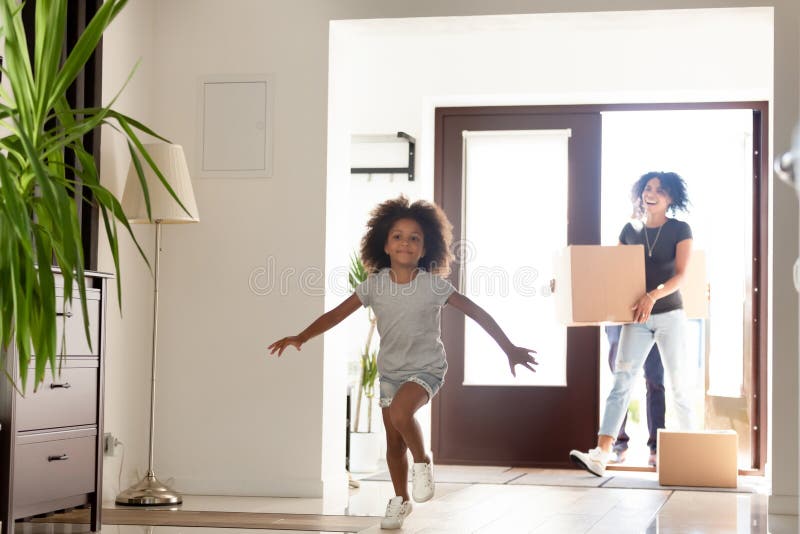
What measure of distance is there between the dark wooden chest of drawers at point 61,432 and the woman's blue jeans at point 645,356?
8.71 feet

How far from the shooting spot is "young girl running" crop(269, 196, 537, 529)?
3.45 m

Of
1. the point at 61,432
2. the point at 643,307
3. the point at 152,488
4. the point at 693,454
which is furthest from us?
the point at 643,307

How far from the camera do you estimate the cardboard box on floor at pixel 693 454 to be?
15.9 feet

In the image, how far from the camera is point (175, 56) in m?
4.70

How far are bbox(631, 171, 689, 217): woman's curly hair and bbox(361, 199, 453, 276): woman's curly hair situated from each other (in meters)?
1.84

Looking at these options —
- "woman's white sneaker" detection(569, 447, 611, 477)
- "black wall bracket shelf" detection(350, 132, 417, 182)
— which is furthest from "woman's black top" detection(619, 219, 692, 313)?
"black wall bracket shelf" detection(350, 132, 417, 182)

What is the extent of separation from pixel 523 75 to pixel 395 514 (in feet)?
10.0

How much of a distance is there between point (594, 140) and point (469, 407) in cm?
166

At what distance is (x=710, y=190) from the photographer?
5.93m

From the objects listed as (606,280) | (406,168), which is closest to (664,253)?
(606,280)

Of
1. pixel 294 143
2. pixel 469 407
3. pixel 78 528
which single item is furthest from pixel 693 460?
pixel 78 528

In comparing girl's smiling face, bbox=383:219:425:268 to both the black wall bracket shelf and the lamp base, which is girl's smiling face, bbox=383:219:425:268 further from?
the black wall bracket shelf

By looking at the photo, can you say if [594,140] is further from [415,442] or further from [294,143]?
[415,442]

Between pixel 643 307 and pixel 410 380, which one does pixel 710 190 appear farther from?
pixel 410 380
